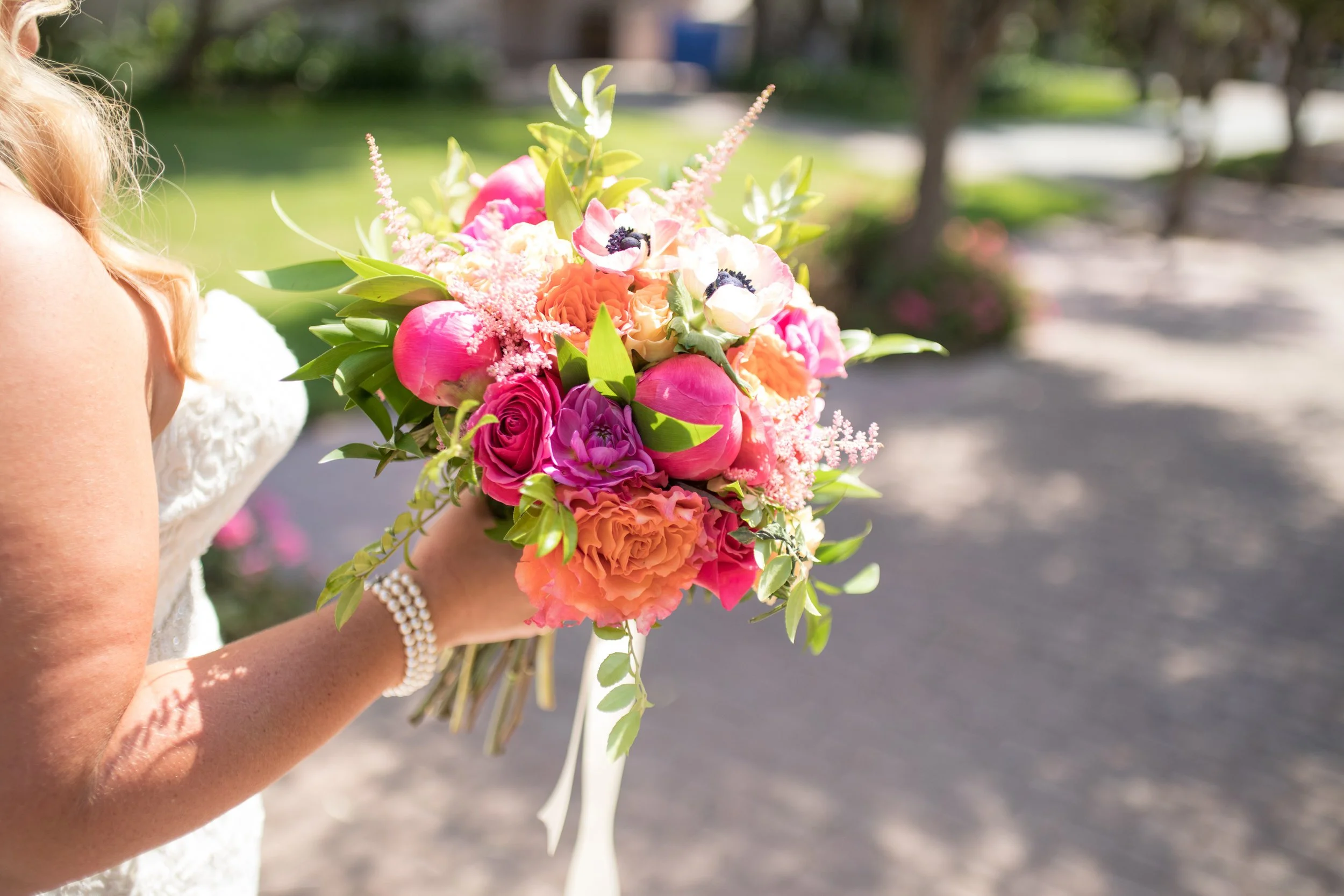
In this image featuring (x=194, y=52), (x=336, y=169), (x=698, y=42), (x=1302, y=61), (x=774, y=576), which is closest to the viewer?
(x=774, y=576)

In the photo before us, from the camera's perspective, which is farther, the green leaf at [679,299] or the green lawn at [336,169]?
the green lawn at [336,169]

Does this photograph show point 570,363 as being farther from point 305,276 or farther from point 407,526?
point 305,276

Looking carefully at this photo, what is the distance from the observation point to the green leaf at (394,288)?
137cm

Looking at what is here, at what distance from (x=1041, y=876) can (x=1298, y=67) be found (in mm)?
19346

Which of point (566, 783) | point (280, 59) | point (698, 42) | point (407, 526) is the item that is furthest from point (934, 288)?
point (698, 42)

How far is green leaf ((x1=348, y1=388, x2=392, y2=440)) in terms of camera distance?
1442mm

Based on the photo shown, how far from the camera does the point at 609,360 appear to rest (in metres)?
1.26

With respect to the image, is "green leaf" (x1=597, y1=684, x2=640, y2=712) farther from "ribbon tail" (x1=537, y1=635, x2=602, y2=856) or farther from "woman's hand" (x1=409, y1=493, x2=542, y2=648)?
"ribbon tail" (x1=537, y1=635, x2=602, y2=856)

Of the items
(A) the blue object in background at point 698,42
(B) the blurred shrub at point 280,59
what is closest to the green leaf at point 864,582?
(B) the blurred shrub at point 280,59

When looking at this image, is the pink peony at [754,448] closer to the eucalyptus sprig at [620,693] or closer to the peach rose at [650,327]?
the peach rose at [650,327]

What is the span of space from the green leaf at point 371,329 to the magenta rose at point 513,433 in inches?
8.7

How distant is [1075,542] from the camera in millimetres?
6094

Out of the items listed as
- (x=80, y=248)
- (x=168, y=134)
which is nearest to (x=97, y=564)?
(x=80, y=248)

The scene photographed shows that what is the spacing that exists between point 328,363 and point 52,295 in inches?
17.5
